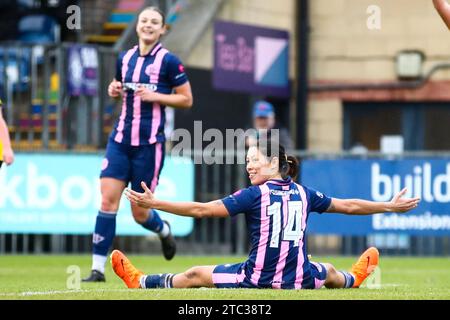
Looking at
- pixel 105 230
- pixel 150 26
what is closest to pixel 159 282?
pixel 105 230

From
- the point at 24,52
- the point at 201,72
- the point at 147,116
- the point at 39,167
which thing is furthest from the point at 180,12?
the point at 147,116

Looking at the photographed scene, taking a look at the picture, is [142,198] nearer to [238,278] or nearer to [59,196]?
[238,278]

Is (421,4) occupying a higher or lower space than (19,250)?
higher

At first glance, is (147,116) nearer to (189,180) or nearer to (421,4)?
(189,180)

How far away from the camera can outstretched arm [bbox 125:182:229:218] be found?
9.08 meters

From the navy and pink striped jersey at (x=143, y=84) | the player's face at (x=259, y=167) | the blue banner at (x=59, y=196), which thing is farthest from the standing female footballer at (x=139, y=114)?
the blue banner at (x=59, y=196)

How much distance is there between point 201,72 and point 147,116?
8725mm

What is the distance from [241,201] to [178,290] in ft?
2.40

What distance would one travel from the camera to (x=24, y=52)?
65.5 ft

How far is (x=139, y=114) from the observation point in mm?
12602

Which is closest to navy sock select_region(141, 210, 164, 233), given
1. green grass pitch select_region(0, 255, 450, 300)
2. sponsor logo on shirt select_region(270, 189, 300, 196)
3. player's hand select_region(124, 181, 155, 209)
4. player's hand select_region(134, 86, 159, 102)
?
green grass pitch select_region(0, 255, 450, 300)

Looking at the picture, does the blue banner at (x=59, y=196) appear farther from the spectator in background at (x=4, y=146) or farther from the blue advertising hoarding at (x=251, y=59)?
the spectator in background at (x=4, y=146)

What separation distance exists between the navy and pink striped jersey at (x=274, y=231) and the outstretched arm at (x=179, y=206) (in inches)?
9.4

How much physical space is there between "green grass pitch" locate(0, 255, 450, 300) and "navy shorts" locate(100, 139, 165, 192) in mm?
899
